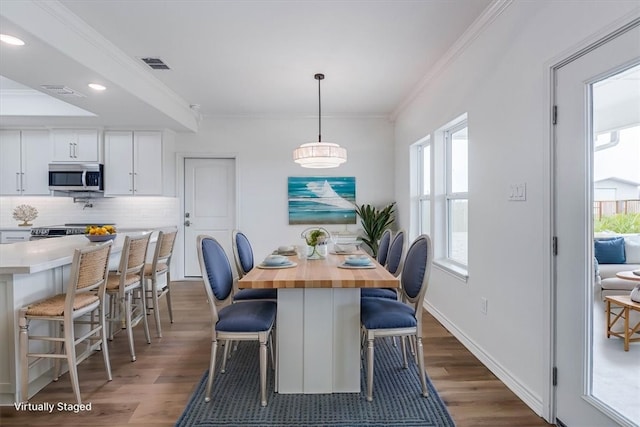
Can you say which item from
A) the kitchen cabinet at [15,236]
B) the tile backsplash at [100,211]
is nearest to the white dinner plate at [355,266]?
the tile backsplash at [100,211]

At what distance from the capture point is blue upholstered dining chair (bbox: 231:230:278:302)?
2.93 m

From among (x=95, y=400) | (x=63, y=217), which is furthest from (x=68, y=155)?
(x=95, y=400)

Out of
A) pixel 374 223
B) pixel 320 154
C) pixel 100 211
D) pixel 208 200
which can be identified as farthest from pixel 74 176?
pixel 374 223

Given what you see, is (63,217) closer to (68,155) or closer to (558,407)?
(68,155)

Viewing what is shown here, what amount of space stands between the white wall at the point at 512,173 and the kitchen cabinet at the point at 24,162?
18.0ft

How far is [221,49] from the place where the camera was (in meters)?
3.07

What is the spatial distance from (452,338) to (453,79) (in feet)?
7.71

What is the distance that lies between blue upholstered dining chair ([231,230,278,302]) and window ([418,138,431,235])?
2.28 m

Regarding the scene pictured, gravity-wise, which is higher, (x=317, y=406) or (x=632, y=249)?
(x=632, y=249)

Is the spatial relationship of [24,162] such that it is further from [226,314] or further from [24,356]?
[226,314]

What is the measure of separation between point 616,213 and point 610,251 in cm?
18

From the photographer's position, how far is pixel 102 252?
7.48 ft

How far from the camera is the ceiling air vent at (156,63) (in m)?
3.31

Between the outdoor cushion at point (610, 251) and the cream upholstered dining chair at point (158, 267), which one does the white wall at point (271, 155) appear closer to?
the cream upholstered dining chair at point (158, 267)
